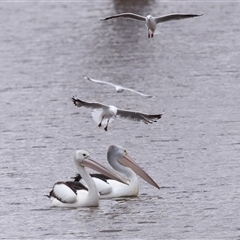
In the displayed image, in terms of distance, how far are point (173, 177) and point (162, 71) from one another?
8.25 m

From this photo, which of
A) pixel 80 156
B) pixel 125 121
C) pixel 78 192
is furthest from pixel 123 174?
pixel 125 121

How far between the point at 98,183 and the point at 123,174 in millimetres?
577

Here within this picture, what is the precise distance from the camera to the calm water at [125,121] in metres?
12.1

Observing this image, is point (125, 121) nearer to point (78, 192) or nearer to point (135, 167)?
point (135, 167)

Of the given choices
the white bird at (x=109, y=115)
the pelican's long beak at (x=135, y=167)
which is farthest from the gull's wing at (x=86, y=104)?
the pelican's long beak at (x=135, y=167)

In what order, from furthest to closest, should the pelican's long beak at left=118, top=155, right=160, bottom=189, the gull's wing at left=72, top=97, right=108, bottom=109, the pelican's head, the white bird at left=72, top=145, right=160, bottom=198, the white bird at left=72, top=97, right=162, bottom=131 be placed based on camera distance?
the pelican's head < the pelican's long beak at left=118, top=155, right=160, bottom=189 < the white bird at left=72, top=145, right=160, bottom=198 < the white bird at left=72, top=97, right=162, bottom=131 < the gull's wing at left=72, top=97, right=108, bottom=109

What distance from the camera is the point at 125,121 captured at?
1775 cm

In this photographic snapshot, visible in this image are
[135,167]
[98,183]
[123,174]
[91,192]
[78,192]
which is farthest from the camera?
[123,174]

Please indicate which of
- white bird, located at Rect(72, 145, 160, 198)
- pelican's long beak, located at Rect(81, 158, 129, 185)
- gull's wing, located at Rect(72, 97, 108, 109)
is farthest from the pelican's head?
gull's wing, located at Rect(72, 97, 108, 109)

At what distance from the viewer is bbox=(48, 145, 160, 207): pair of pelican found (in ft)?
42.0

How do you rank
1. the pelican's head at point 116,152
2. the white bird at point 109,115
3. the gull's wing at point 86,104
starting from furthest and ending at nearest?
the pelican's head at point 116,152
the white bird at point 109,115
the gull's wing at point 86,104

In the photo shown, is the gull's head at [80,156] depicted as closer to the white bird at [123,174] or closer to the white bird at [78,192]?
the white bird at [78,192]

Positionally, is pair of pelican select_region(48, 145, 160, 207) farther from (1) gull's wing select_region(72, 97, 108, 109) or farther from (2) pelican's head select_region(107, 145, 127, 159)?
(1) gull's wing select_region(72, 97, 108, 109)

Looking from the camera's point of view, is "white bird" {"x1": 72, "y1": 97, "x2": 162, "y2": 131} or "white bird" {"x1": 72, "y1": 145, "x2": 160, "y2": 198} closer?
"white bird" {"x1": 72, "y1": 97, "x2": 162, "y2": 131}
